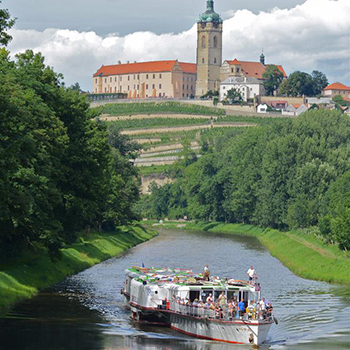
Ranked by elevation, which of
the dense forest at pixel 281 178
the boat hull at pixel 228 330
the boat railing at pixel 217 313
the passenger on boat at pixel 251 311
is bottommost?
the boat hull at pixel 228 330

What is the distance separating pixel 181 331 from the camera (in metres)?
47.0

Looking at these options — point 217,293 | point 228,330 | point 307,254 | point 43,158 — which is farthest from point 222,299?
point 307,254

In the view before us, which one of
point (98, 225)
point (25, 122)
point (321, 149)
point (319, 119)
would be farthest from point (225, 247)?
point (25, 122)

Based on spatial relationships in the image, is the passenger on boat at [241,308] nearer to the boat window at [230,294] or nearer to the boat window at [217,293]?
the boat window at [230,294]

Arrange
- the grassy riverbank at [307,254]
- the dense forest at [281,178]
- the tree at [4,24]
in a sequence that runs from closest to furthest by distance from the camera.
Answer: the tree at [4,24], the grassy riverbank at [307,254], the dense forest at [281,178]

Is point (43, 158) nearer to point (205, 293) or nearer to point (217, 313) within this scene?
point (205, 293)

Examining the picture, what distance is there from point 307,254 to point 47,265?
27622 millimetres

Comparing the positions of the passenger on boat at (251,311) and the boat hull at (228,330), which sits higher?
the passenger on boat at (251,311)

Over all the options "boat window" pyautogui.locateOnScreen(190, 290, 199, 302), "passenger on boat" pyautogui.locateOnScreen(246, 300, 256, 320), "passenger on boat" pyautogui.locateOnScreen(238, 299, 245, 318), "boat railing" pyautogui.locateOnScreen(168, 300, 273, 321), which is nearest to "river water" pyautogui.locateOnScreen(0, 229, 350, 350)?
"boat railing" pyautogui.locateOnScreen(168, 300, 273, 321)

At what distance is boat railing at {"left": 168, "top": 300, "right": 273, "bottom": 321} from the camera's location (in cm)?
4341

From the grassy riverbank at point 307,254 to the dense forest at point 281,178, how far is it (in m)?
1.75

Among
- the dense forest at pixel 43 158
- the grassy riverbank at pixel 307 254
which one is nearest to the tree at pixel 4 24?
the dense forest at pixel 43 158

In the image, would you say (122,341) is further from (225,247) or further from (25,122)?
(225,247)

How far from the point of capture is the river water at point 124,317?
141 ft
